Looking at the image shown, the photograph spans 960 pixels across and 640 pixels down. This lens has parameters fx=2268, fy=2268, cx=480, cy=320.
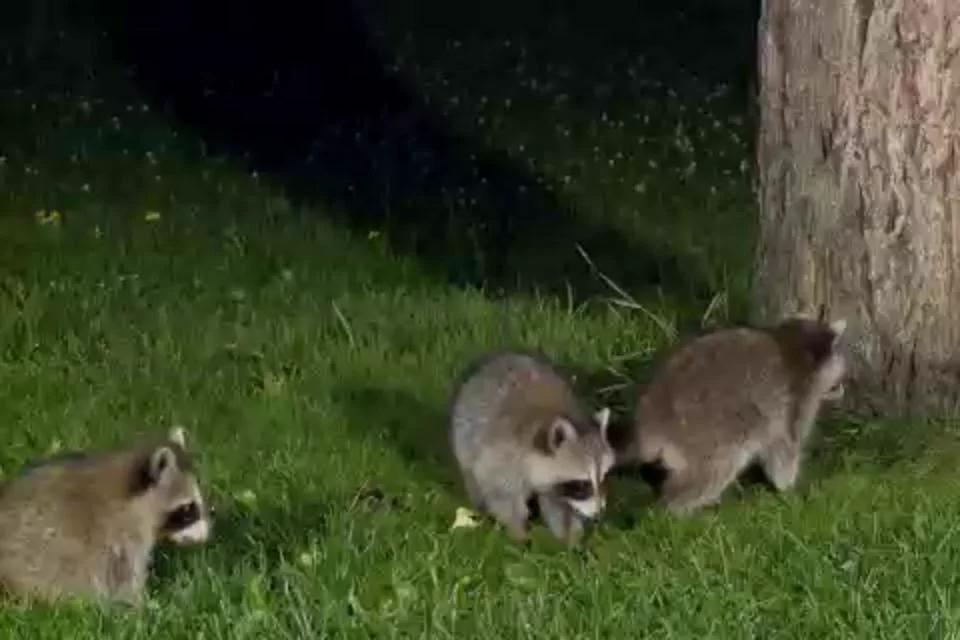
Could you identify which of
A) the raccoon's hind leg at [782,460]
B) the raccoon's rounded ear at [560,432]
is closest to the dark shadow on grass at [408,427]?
the raccoon's rounded ear at [560,432]

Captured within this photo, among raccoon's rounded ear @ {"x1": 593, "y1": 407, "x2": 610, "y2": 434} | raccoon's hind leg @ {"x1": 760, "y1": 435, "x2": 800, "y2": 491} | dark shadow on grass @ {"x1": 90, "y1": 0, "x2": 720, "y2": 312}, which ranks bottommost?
dark shadow on grass @ {"x1": 90, "y1": 0, "x2": 720, "y2": 312}

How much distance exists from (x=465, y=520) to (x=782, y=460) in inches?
47.4

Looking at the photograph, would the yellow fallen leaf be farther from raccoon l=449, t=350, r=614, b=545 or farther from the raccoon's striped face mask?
the raccoon's striped face mask

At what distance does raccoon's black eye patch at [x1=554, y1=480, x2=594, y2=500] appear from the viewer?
7.54 meters

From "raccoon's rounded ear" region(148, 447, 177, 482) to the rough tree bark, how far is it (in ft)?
10.1

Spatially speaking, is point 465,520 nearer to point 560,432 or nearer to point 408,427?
point 560,432

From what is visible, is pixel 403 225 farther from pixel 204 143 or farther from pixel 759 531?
pixel 759 531

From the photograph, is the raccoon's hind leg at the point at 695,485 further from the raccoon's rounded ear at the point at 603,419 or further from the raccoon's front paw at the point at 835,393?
the raccoon's front paw at the point at 835,393

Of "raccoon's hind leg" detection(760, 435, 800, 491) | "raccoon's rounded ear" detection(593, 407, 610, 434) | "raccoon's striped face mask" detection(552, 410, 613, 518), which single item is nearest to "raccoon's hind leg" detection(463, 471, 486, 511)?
"raccoon's striped face mask" detection(552, 410, 613, 518)

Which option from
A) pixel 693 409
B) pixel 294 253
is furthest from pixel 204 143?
pixel 693 409

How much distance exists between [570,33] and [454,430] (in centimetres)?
1495

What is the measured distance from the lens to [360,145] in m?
16.9

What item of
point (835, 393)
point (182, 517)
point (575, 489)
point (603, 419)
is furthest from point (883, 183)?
point (182, 517)

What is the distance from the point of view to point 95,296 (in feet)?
36.8
